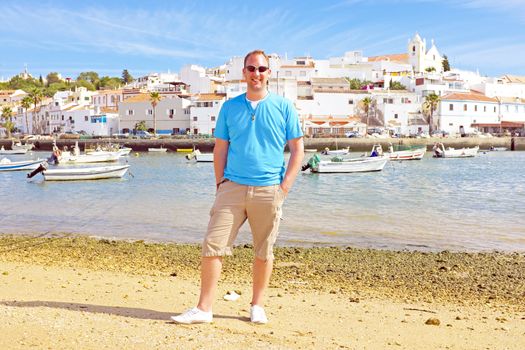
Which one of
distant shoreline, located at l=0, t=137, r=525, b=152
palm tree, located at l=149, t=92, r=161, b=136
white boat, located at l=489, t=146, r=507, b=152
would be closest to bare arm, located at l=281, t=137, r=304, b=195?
distant shoreline, located at l=0, t=137, r=525, b=152

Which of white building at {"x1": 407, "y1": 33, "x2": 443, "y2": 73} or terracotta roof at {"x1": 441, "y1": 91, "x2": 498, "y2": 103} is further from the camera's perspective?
white building at {"x1": 407, "y1": 33, "x2": 443, "y2": 73}

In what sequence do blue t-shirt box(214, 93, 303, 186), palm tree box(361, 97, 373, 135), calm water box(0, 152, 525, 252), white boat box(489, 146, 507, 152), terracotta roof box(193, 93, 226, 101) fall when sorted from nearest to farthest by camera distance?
blue t-shirt box(214, 93, 303, 186), calm water box(0, 152, 525, 252), white boat box(489, 146, 507, 152), terracotta roof box(193, 93, 226, 101), palm tree box(361, 97, 373, 135)

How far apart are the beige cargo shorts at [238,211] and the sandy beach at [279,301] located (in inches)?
27.9

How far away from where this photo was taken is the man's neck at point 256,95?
16.3ft

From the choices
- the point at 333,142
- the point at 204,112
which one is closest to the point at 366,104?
the point at 333,142

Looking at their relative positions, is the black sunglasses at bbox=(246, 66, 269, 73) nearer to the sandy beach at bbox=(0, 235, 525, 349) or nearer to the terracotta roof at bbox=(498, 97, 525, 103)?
the sandy beach at bbox=(0, 235, 525, 349)

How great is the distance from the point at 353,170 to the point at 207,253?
37.1 metres

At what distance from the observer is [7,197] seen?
2528 centimetres

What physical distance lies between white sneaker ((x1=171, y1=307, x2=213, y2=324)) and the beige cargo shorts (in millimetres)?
509

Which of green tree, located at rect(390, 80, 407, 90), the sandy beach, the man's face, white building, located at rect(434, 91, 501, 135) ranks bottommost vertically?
the sandy beach

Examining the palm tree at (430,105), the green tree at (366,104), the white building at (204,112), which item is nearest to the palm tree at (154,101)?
the white building at (204,112)

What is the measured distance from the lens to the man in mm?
4965

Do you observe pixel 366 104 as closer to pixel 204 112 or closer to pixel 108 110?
pixel 204 112

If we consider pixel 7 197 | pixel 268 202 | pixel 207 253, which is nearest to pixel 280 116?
pixel 268 202
